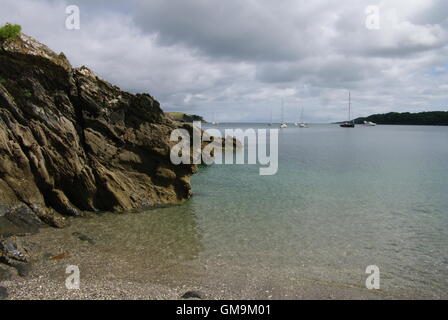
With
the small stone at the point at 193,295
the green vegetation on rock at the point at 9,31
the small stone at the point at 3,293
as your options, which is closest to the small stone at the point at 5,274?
the small stone at the point at 3,293

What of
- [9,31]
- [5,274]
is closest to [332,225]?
[5,274]

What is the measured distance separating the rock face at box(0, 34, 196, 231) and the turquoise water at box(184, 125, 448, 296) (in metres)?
4.45

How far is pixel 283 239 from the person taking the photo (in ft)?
57.7

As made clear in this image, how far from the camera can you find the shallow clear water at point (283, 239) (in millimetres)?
13383

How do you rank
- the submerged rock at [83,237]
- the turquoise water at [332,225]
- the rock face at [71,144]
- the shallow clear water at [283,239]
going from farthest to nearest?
the rock face at [71,144]
the submerged rock at [83,237]
the turquoise water at [332,225]
the shallow clear water at [283,239]

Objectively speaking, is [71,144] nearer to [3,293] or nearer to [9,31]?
[9,31]

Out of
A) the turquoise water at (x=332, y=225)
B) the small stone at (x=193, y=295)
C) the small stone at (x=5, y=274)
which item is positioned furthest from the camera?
the turquoise water at (x=332, y=225)

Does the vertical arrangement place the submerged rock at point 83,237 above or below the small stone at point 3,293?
below

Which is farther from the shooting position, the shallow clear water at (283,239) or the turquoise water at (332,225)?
the turquoise water at (332,225)

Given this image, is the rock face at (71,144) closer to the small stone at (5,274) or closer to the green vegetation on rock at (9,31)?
the green vegetation on rock at (9,31)

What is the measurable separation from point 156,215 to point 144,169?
4.01m

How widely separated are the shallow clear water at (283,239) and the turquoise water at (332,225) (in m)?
0.05
